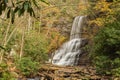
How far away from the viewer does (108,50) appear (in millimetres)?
13648

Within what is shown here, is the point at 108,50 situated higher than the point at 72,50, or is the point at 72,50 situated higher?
the point at 108,50

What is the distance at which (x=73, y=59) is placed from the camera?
23.0m

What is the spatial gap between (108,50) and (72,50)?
1050 centimetres

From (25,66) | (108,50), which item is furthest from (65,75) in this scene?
(108,50)

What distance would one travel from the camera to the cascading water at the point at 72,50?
22958 millimetres

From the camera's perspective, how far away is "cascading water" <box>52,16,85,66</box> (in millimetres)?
22958

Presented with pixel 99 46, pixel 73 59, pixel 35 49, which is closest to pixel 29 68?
pixel 35 49

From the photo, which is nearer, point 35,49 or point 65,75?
point 65,75

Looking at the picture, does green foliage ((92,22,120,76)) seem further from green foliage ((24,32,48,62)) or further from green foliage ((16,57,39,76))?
green foliage ((24,32,48,62))

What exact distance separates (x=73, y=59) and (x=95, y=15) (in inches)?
173

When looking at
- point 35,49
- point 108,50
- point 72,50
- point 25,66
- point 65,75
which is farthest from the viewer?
point 72,50

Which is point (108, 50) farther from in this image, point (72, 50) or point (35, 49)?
point (72, 50)

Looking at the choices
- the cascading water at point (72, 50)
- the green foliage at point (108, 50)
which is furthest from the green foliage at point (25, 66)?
the cascading water at point (72, 50)

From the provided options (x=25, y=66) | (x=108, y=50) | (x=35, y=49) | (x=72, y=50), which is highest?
(x=108, y=50)
